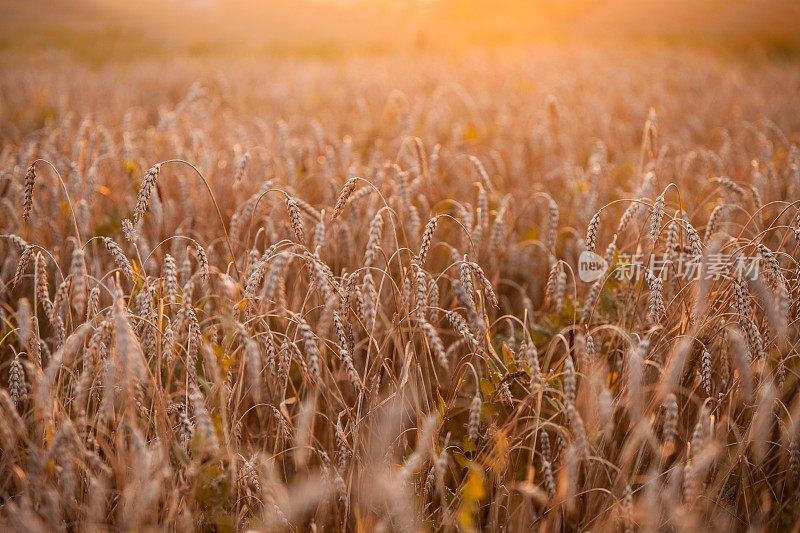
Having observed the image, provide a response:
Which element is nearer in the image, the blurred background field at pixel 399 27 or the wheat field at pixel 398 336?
the wheat field at pixel 398 336

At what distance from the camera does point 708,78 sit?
9531 mm

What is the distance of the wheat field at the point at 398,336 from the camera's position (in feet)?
4.46

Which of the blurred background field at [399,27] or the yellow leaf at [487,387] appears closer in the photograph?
the yellow leaf at [487,387]

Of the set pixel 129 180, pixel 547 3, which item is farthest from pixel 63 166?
pixel 547 3

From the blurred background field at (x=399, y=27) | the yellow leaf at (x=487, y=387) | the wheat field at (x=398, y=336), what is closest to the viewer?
the wheat field at (x=398, y=336)

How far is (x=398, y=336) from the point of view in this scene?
2004 mm

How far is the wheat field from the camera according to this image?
53.5 inches

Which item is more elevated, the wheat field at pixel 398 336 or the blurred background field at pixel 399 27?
the blurred background field at pixel 399 27

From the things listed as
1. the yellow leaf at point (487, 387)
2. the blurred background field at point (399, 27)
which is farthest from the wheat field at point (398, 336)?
the blurred background field at point (399, 27)

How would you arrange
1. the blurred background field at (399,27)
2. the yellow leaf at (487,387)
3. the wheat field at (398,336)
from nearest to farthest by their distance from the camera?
the wheat field at (398,336), the yellow leaf at (487,387), the blurred background field at (399,27)

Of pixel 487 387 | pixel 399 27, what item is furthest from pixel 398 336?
pixel 399 27

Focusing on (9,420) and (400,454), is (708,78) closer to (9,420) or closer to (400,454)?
(400,454)

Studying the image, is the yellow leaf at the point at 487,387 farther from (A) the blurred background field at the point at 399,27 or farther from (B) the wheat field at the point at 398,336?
(A) the blurred background field at the point at 399,27

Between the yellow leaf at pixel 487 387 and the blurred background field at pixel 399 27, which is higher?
the blurred background field at pixel 399 27
